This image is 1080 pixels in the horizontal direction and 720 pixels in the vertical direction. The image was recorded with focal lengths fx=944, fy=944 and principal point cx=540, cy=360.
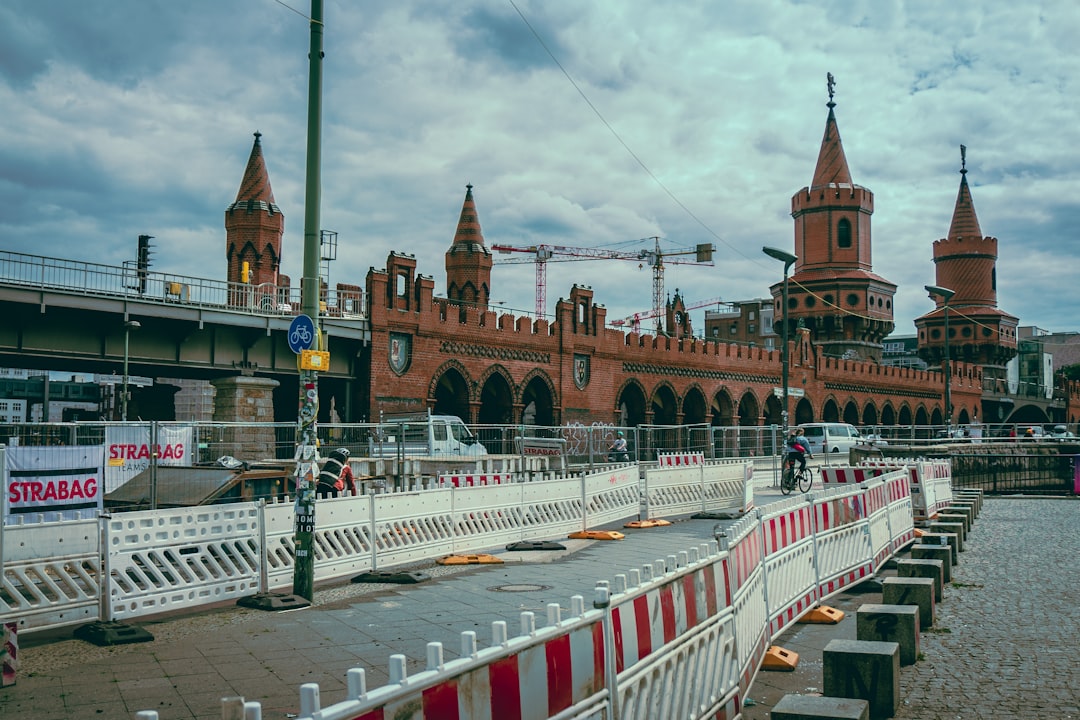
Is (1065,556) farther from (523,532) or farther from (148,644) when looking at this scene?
(148,644)

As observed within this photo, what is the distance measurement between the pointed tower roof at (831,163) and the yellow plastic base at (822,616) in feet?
207

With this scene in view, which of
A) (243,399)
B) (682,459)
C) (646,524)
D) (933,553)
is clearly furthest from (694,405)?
(933,553)

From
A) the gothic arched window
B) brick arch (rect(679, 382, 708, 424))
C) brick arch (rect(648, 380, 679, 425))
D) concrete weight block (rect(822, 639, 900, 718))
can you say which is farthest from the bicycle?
the gothic arched window

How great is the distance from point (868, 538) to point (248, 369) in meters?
23.0

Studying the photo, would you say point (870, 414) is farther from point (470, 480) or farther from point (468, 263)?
point (470, 480)

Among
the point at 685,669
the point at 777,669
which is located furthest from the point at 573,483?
the point at 685,669

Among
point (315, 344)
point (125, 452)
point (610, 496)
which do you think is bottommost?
point (610, 496)

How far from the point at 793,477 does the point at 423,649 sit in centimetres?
1673

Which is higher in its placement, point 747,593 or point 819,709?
point 747,593

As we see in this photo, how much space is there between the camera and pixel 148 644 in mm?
7691

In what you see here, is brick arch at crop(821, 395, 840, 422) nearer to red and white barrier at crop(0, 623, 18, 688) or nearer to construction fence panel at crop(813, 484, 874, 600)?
construction fence panel at crop(813, 484, 874, 600)

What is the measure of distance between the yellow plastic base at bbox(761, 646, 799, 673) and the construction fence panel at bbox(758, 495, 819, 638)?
0.19m

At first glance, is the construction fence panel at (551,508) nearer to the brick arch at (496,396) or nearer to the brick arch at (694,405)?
the brick arch at (496,396)

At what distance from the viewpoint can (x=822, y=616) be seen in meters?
8.90
